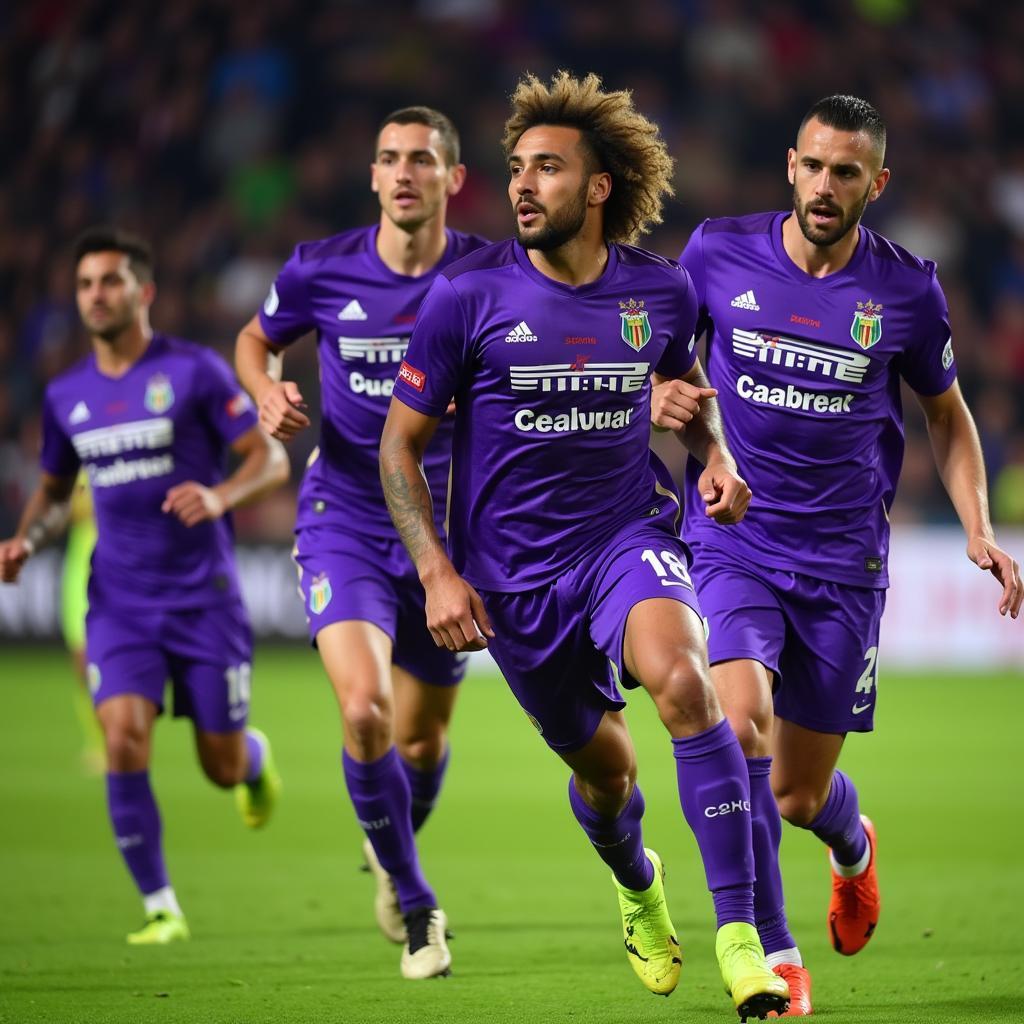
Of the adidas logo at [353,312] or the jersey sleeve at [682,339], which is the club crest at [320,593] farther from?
the jersey sleeve at [682,339]

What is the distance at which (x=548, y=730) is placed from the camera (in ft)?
17.3

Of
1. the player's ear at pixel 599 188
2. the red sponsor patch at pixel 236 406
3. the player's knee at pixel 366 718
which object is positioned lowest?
the player's knee at pixel 366 718

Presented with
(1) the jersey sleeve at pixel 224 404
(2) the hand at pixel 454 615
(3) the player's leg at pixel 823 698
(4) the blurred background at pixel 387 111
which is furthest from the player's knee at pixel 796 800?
(4) the blurred background at pixel 387 111

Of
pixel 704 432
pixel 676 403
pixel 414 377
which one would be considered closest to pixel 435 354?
pixel 414 377

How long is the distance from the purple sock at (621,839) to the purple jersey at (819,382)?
0.95 m

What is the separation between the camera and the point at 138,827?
7.07 m

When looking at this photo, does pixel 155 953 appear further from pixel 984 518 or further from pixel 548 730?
pixel 984 518

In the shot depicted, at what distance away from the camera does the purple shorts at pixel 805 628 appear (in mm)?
5641

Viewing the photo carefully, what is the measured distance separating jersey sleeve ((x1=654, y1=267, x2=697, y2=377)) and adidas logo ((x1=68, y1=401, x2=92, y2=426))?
3.16m

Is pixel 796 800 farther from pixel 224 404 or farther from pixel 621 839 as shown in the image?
pixel 224 404

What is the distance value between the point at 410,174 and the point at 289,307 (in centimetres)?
67

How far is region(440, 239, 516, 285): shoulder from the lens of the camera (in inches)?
201

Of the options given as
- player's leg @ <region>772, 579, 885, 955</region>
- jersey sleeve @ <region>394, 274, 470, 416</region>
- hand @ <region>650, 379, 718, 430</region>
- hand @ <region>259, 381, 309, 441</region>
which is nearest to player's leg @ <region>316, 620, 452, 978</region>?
hand @ <region>259, 381, 309, 441</region>

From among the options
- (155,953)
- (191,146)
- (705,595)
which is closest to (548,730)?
(705,595)
